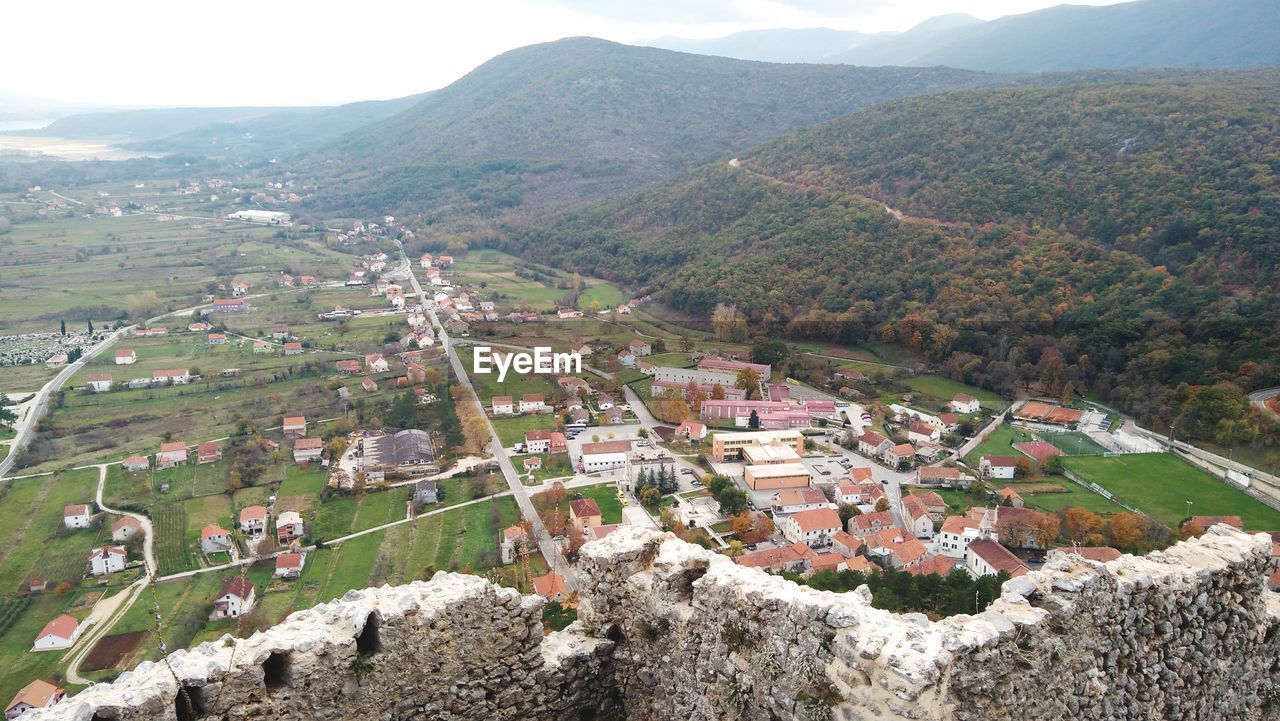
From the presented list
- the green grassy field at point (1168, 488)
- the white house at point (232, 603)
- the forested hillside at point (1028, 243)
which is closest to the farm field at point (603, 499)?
the white house at point (232, 603)

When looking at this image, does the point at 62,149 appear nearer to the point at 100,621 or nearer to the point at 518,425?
the point at 518,425

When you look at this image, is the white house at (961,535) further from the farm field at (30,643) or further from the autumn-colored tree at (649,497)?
the farm field at (30,643)

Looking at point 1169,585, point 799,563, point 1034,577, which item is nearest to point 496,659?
point 1034,577

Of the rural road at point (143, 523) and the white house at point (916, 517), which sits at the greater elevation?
the rural road at point (143, 523)

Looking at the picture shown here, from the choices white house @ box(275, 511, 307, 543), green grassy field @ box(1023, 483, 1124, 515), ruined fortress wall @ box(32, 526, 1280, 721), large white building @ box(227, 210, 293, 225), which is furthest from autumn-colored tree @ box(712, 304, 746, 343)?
large white building @ box(227, 210, 293, 225)

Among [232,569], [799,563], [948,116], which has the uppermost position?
[948,116]

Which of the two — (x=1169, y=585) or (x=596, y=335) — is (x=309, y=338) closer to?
(x=596, y=335)
